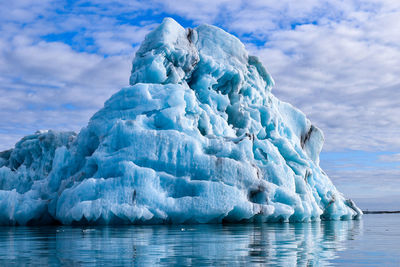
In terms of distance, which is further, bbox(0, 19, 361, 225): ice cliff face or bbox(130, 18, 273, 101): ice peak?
bbox(130, 18, 273, 101): ice peak

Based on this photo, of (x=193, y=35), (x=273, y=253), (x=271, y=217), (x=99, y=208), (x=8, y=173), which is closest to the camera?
(x=273, y=253)

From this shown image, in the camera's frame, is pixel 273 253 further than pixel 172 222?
No

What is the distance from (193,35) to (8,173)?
14.8 metres

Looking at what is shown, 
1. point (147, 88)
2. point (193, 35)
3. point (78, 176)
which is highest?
point (193, 35)

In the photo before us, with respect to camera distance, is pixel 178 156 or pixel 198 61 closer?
pixel 178 156

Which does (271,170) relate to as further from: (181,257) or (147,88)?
(181,257)

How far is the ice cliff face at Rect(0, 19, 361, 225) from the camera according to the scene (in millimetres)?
20750

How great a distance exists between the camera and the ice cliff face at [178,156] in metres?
20.8

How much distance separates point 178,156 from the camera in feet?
73.6

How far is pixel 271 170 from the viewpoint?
81.0ft

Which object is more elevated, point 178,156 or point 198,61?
point 198,61

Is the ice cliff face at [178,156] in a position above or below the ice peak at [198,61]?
below

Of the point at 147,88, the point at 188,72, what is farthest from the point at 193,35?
the point at 147,88

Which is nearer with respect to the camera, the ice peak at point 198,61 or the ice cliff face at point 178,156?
the ice cliff face at point 178,156
